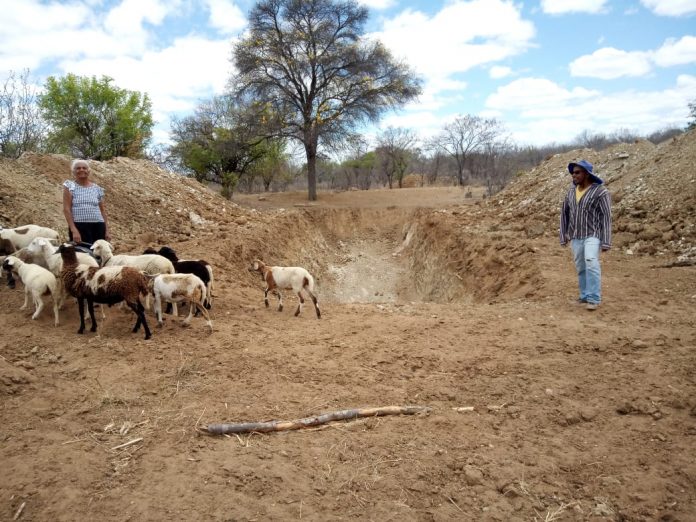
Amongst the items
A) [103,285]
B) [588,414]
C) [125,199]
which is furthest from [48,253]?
[588,414]

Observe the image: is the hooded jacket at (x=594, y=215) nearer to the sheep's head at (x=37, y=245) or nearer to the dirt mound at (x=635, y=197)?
the dirt mound at (x=635, y=197)

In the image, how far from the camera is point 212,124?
25.3 metres

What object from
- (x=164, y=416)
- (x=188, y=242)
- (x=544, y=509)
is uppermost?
(x=188, y=242)

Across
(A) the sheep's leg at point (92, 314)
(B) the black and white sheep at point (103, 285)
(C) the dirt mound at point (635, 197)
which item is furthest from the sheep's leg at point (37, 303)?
(C) the dirt mound at point (635, 197)

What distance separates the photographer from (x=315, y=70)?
70.1 feet

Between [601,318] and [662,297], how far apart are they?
5.15ft

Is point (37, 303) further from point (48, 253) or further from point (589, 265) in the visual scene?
point (589, 265)

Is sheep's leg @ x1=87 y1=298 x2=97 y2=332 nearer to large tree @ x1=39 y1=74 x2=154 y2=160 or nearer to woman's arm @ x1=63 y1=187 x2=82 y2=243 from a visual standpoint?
woman's arm @ x1=63 y1=187 x2=82 y2=243

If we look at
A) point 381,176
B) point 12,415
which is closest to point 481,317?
point 12,415

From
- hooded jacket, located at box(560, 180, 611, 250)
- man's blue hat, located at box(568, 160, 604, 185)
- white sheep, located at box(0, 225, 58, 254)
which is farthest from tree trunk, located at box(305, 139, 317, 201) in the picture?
hooded jacket, located at box(560, 180, 611, 250)

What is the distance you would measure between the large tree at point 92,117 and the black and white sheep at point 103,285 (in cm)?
1587

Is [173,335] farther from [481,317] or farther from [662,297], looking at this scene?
[662,297]

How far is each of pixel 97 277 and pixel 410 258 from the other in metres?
13.4

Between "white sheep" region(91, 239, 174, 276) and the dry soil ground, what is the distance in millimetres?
783
